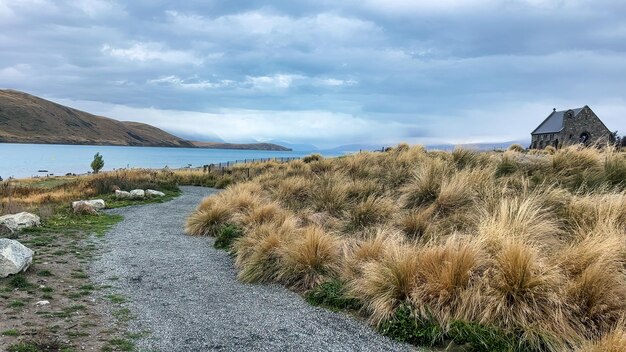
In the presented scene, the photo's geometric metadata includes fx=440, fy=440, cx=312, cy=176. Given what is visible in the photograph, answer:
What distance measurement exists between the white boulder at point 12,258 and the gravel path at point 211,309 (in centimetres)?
102

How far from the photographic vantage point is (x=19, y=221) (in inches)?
423

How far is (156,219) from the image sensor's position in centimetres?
1417

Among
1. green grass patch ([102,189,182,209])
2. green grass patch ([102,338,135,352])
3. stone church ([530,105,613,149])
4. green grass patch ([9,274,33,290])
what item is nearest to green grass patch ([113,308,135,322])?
green grass patch ([102,338,135,352])

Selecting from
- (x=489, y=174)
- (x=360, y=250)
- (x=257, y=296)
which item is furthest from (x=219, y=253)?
(x=489, y=174)

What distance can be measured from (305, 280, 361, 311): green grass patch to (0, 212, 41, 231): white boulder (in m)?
7.81

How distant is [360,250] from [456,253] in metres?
1.81

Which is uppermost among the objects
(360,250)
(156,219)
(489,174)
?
(489,174)

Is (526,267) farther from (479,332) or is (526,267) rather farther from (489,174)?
(489,174)

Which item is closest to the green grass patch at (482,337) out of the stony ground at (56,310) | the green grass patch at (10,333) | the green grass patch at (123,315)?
the stony ground at (56,310)

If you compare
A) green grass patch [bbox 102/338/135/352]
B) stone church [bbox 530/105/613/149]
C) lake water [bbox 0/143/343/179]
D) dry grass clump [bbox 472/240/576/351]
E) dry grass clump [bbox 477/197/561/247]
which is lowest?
lake water [bbox 0/143/343/179]

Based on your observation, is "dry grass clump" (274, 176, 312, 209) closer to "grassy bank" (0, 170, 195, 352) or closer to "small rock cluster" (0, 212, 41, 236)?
"grassy bank" (0, 170, 195, 352)

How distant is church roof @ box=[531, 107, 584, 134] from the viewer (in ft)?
133

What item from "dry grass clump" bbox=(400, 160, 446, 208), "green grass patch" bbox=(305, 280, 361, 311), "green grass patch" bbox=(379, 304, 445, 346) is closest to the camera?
"green grass patch" bbox=(379, 304, 445, 346)

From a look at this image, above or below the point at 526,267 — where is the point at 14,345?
below
